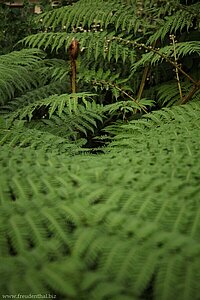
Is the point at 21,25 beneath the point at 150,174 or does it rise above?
above

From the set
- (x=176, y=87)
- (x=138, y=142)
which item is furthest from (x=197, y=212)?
(x=176, y=87)

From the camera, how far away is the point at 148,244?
34.8 inches

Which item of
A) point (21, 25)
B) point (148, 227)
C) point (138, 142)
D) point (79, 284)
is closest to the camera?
point (79, 284)

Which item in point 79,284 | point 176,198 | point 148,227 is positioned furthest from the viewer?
point 176,198

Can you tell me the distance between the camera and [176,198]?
1.05 m

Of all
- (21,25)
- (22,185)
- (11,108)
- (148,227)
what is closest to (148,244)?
(148,227)

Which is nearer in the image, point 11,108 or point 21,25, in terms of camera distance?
point 11,108

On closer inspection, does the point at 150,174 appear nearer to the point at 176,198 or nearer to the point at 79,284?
the point at 176,198

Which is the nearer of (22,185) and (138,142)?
(22,185)

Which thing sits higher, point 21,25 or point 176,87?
point 21,25

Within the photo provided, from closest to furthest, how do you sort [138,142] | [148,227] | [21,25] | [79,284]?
[79,284]
[148,227]
[138,142]
[21,25]

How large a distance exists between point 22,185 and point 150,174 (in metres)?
0.42

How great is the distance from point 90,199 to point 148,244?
241mm

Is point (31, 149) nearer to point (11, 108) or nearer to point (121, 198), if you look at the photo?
point (121, 198)
